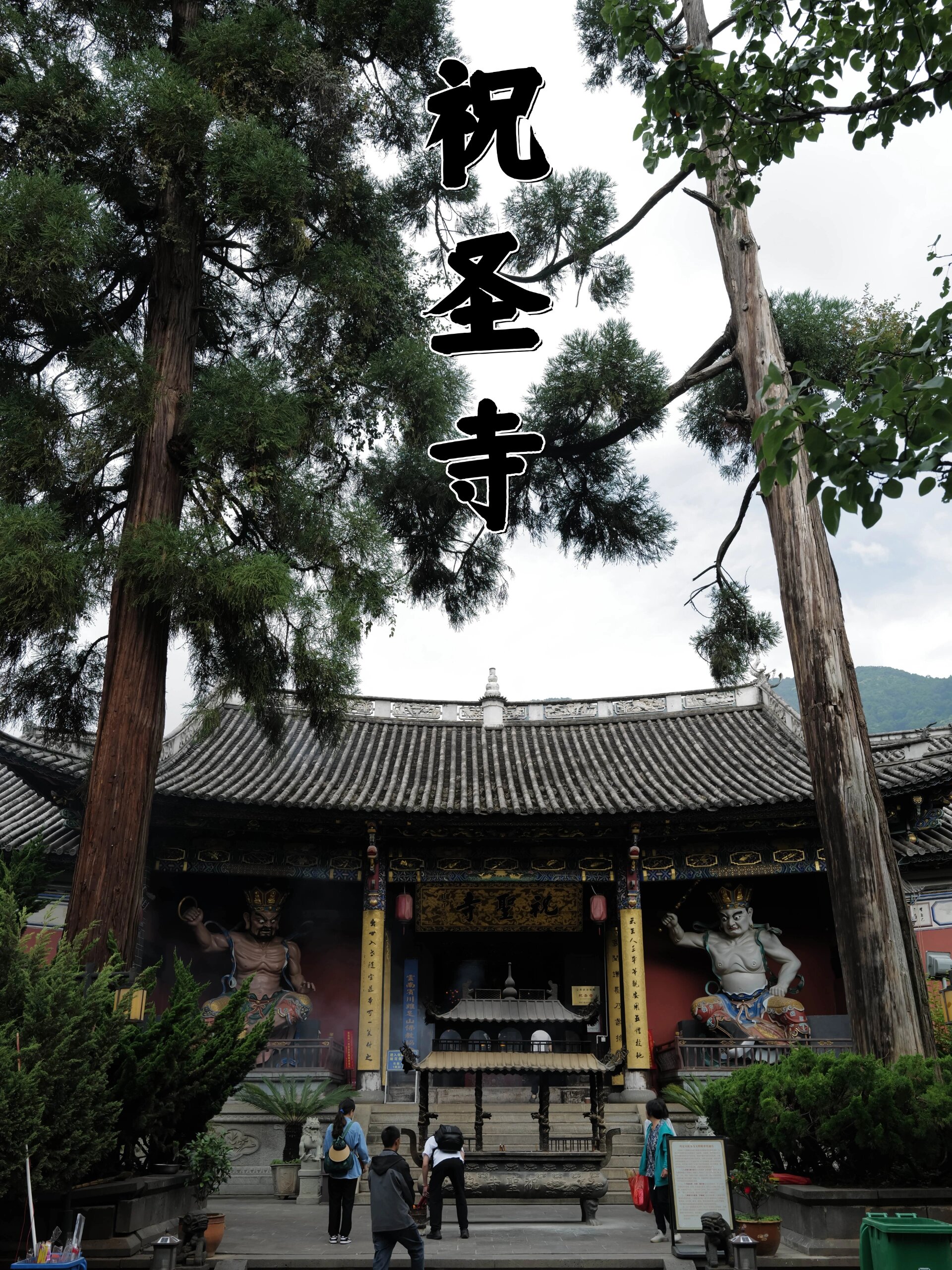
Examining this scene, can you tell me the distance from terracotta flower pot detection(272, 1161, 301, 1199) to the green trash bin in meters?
7.26

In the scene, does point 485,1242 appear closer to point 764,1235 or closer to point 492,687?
point 764,1235

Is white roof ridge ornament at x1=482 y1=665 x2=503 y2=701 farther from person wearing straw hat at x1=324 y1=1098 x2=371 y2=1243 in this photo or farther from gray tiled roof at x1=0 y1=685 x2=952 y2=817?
person wearing straw hat at x1=324 y1=1098 x2=371 y2=1243

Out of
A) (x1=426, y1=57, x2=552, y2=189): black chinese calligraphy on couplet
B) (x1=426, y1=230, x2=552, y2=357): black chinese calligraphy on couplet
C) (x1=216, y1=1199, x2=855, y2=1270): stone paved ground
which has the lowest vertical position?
(x1=216, y1=1199, x2=855, y2=1270): stone paved ground

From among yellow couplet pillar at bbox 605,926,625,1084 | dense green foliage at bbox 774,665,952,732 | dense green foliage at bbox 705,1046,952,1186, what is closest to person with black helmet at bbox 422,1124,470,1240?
dense green foliage at bbox 705,1046,952,1186

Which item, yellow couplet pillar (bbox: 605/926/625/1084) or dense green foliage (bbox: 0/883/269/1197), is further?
yellow couplet pillar (bbox: 605/926/625/1084)

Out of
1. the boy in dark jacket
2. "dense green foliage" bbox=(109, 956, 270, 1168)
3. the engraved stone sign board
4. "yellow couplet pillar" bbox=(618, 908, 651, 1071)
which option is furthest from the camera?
"yellow couplet pillar" bbox=(618, 908, 651, 1071)

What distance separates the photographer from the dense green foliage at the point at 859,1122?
18.2 ft

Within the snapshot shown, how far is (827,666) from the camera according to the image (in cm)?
682

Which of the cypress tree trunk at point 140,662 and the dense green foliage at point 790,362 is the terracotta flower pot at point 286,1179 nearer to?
the cypress tree trunk at point 140,662

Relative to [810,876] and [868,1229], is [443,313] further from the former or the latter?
[810,876]

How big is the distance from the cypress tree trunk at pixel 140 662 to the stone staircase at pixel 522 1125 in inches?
203

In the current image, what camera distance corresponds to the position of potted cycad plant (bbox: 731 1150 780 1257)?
5.67 metres

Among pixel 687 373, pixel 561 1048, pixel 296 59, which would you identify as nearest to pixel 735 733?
pixel 561 1048

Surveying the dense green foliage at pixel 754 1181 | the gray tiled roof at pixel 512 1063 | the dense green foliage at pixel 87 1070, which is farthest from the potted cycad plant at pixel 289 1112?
the dense green foliage at pixel 754 1181
